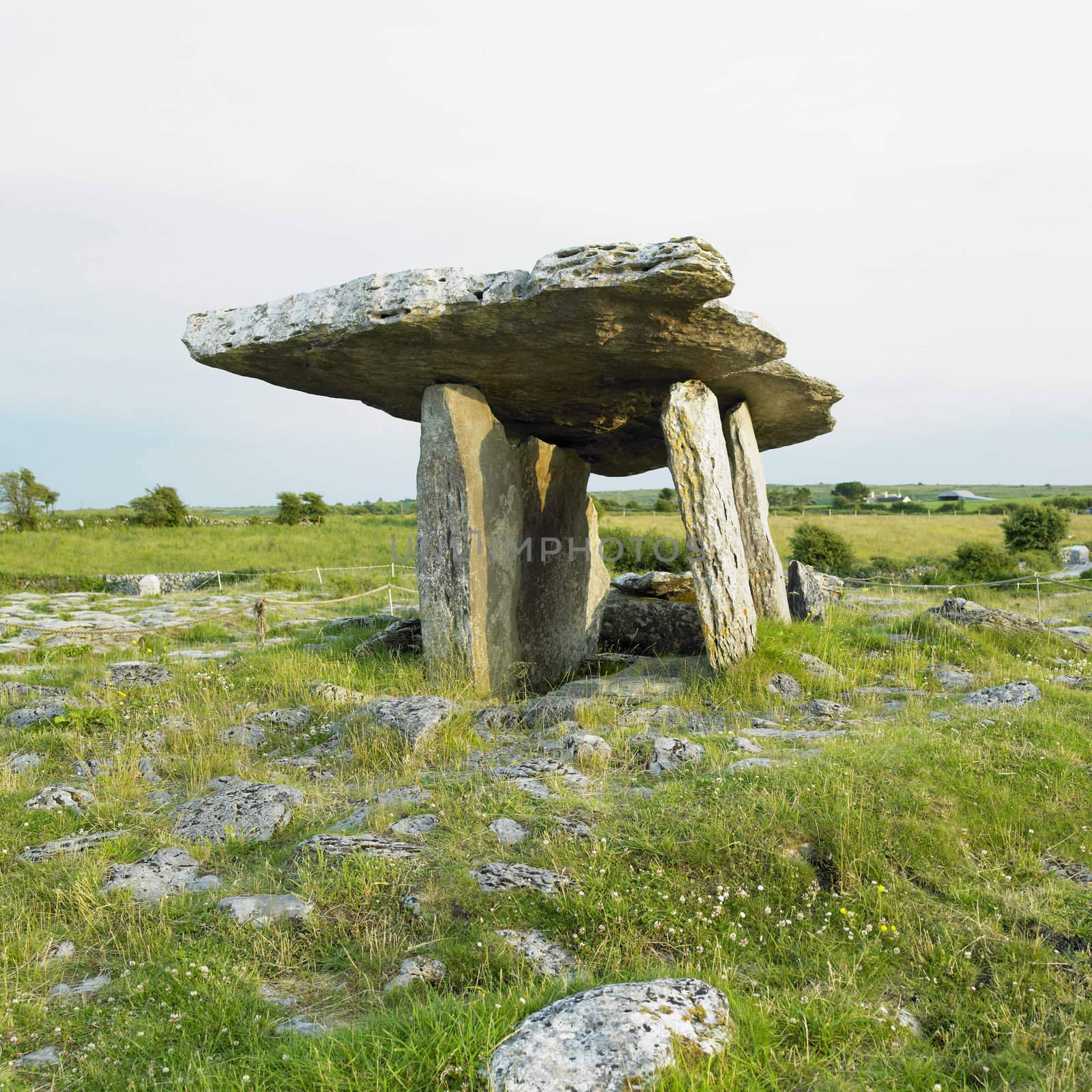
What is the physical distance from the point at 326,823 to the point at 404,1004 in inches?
81.7

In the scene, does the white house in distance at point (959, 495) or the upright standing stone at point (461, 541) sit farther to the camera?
the white house in distance at point (959, 495)

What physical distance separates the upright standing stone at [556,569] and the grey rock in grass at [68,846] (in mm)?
6141

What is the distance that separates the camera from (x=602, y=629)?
39.6 ft

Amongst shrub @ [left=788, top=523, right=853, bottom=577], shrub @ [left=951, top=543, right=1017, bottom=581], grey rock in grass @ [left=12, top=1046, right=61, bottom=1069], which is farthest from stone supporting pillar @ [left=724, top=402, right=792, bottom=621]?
shrub @ [left=788, top=523, right=853, bottom=577]

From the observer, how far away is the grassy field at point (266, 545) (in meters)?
26.5

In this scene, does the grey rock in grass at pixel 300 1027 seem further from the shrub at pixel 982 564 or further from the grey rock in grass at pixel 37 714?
the shrub at pixel 982 564

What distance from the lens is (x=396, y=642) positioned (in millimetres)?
10383

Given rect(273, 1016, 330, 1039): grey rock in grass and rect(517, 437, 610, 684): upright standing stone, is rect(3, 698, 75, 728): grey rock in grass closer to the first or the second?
rect(517, 437, 610, 684): upright standing stone

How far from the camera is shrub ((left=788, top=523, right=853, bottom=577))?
2356cm

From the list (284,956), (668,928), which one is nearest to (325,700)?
(284,956)

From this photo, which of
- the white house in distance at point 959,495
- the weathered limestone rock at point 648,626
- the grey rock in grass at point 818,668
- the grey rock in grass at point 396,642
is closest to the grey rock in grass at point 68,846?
the grey rock in grass at point 396,642

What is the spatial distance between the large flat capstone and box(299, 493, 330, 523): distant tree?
3101 cm

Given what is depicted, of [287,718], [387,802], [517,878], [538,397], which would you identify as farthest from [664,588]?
[517,878]

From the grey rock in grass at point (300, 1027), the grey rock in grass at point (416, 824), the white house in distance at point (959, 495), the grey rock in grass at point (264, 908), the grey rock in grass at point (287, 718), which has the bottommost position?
the grey rock in grass at point (300, 1027)
